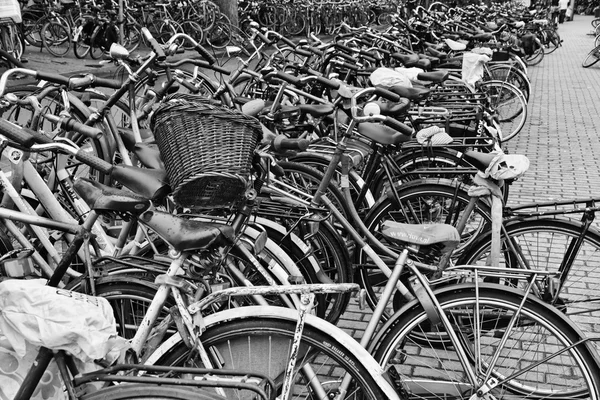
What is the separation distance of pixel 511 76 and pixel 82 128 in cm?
831

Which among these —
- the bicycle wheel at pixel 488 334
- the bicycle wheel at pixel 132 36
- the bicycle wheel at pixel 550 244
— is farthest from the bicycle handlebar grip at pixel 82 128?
the bicycle wheel at pixel 132 36

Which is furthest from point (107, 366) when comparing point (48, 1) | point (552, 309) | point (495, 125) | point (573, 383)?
point (48, 1)

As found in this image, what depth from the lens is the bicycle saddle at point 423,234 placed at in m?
2.71

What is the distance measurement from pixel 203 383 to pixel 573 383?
231 cm

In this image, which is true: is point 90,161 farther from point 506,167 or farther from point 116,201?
point 506,167

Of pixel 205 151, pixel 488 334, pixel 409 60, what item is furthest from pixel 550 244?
pixel 409 60

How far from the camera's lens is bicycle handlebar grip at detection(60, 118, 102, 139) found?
8.54ft

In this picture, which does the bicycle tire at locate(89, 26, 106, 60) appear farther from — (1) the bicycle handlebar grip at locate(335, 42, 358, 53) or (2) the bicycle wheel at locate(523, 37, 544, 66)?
(2) the bicycle wheel at locate(523, 37, 544, 66)


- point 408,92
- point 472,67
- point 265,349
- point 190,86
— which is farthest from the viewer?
point 472,67

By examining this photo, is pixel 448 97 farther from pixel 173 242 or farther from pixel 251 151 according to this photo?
pixel 173 242

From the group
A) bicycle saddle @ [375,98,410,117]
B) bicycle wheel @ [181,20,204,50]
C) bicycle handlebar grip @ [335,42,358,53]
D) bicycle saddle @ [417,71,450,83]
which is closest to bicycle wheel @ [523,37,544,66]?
bicycle wheel @ [181,20,204,50]

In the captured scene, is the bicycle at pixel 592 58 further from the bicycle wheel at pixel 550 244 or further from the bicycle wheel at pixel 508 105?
the bicycle wheel at pixel 550 244

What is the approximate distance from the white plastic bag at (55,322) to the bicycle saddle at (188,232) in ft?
1.17

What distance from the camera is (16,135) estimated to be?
2385 millimetres
